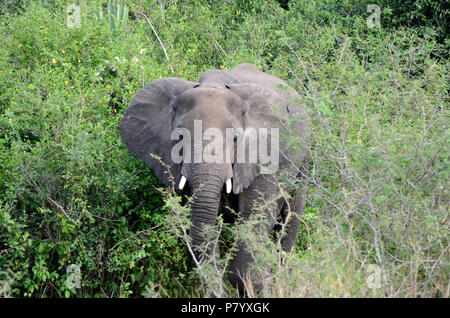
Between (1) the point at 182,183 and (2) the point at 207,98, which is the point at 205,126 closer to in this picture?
(2) the point at 207,98

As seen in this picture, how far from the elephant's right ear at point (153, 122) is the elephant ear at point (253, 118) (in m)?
0.54

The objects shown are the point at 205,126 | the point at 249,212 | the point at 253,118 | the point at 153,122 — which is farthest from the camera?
the point at 153,122

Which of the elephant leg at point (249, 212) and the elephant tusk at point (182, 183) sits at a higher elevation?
the elephant tusk at point (182, 183)

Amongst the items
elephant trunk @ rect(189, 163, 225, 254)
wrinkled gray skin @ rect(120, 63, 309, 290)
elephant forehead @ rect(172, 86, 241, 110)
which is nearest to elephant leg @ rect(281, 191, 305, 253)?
wrinkled gray skin @ rect(120, 63, 309, 290)

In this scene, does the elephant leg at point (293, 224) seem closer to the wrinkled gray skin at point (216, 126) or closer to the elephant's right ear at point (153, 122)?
the wrinkled gray skin at point (216, 126)

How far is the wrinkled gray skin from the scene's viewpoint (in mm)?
5996

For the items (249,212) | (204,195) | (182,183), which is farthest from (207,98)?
(249,212)

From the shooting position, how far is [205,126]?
6.11 meters

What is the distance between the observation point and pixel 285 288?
16.9ft

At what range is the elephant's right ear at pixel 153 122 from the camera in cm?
670

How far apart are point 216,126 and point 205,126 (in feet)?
0.32

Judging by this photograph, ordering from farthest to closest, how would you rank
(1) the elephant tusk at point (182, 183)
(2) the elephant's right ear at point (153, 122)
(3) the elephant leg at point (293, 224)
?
(3) the elephant leg at point (293, 224)
(2) the elephant's right ear at point (153, 122)
(1) the elephant tusk at point (182, 183)

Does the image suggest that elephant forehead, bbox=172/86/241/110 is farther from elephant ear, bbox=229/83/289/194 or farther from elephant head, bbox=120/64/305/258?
elephant ear, bbox=229/83/289/194

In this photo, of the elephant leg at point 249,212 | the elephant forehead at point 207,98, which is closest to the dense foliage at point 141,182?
the elephant leg at point 249,212
